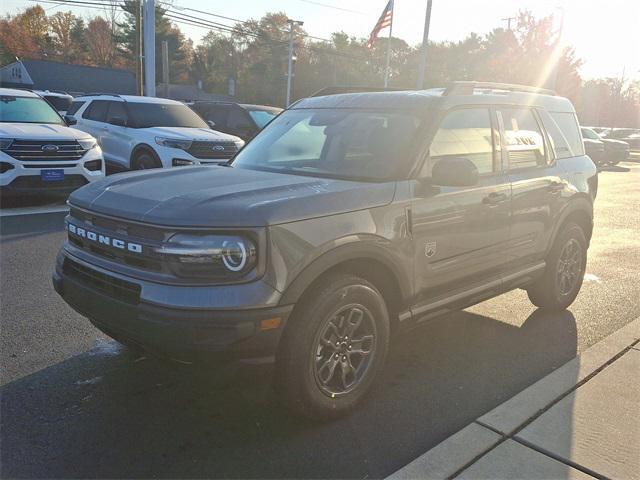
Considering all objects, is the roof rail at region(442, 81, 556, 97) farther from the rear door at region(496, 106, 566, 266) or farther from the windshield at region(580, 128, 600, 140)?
the windshield at region(580, 128, 600, 140)

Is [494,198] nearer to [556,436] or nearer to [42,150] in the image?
[556,436]

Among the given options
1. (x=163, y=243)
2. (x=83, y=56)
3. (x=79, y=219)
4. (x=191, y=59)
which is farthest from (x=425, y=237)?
(x=191, y=59)

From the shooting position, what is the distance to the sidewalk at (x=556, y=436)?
285cm

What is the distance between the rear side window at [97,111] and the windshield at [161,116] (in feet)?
2.46

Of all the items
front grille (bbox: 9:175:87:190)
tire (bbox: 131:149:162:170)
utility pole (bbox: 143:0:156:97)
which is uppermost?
utility pole (bbox: 143:0:156:97)

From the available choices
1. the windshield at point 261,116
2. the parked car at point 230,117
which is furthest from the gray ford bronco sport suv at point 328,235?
the windshield at point 261,116

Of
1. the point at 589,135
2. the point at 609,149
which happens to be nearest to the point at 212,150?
the point at 589,135

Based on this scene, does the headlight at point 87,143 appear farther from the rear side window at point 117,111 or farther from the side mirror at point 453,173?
the side mirror at point 453,173

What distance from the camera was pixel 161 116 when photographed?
11617mm

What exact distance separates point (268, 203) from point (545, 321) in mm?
3180

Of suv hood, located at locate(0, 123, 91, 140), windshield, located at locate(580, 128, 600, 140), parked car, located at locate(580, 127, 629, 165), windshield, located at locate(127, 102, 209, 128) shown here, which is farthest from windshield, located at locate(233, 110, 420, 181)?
windshield, located at locate(580, 128, 600, 140)

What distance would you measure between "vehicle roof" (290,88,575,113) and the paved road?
1.78m

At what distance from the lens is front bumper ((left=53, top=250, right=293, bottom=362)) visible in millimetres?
2748

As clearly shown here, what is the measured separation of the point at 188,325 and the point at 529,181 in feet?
9.78
